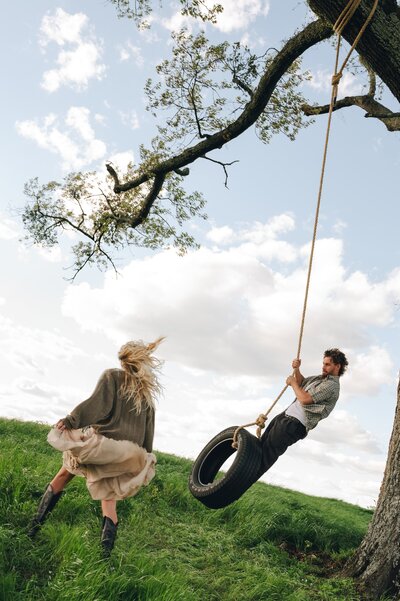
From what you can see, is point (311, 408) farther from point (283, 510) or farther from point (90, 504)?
point (283, 510)

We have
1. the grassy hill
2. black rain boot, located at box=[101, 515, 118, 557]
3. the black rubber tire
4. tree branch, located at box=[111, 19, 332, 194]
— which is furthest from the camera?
tree branch, located at box=[111, 19, 332, 194]

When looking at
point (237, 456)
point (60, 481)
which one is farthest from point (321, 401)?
point (60, 481)

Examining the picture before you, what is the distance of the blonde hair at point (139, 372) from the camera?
531cm

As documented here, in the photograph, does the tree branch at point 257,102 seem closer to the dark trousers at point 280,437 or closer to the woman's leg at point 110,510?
the dark trousers at point 280,437

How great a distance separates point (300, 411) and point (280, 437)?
330 millimetres

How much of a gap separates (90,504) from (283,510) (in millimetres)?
3148

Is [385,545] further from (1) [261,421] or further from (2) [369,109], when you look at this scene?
(2) [369,109]

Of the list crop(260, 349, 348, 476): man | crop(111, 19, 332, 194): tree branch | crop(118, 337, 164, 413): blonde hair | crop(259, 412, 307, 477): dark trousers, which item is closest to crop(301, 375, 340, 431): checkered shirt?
crop(260, 349, 348, 476): man

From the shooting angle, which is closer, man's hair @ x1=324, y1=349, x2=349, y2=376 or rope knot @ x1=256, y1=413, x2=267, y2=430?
rope knot @ x1=256, y1=413, x2=267, y2=430

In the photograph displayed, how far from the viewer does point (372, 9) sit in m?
5.69

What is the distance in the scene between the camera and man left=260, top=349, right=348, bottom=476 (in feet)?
18.6

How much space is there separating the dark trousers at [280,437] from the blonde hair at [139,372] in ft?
3.92

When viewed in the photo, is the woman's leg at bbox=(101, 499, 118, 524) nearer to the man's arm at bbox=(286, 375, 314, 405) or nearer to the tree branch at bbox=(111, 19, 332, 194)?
the man's arm at bbox=(286, 375, 314, 405)

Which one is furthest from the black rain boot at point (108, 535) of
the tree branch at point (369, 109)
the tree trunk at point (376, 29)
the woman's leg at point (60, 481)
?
the tree branch at point (369, 109)
